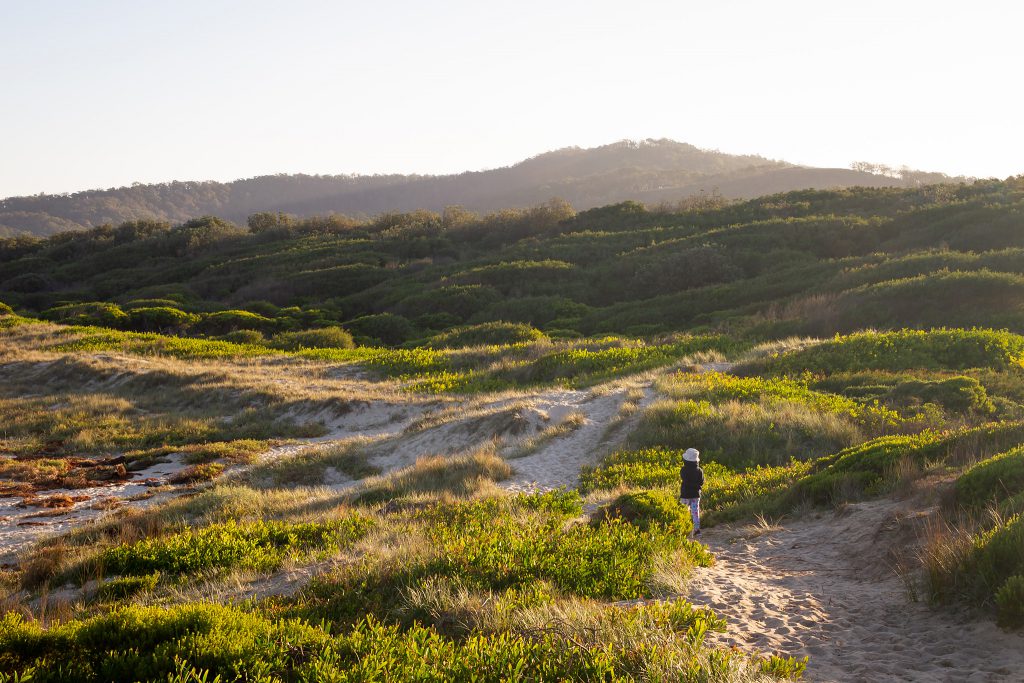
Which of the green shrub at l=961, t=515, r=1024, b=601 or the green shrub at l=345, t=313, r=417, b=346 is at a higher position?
the green shrub at l=961, t=515, r=1024, b=601

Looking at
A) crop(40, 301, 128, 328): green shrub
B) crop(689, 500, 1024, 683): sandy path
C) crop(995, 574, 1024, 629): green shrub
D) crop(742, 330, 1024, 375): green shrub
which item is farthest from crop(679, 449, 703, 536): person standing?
crop(40, 301, 128, 328): green shrub

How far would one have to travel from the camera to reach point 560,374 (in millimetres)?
25516

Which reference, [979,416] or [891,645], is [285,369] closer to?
[979,416]

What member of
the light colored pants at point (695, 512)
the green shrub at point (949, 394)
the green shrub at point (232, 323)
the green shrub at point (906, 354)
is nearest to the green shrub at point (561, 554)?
the light colored pants at point (695, 512)

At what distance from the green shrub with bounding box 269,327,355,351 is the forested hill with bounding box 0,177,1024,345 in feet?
4.86

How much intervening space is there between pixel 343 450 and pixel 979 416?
14778 mm

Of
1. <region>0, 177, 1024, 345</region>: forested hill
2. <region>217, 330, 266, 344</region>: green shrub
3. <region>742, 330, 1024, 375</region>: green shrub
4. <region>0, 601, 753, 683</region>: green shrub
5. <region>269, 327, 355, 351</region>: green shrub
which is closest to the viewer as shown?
<region>0, 601, 753, 683</region>: green shrub

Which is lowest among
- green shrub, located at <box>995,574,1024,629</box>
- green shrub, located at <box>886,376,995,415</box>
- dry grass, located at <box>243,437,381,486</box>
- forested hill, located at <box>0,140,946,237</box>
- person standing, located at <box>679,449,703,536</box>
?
dry grass, located at <box>243,437,381,486</box>

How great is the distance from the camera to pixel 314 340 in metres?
38.2

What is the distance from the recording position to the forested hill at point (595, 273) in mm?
29562

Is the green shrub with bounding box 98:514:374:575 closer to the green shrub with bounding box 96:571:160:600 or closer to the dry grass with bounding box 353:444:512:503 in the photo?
the green shrub with bounding box 96:571:160:600

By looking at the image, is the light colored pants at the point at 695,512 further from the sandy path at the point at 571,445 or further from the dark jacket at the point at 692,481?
the sandy path at the point at 571,445

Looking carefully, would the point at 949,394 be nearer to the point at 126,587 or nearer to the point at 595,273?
the point at 126,587

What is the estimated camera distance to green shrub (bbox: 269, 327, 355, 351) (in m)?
37.7
